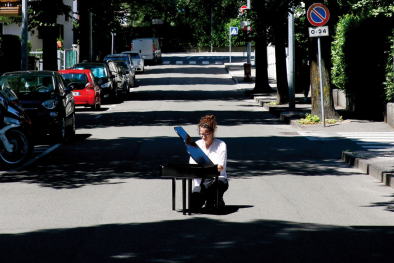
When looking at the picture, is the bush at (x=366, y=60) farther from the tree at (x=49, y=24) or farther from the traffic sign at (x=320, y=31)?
the tree at (x=49, y=24)

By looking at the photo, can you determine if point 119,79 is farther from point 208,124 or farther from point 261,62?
point 208,124

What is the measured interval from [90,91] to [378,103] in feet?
33.7

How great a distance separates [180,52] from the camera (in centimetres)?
9806

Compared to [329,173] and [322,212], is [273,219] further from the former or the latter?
[329,173]

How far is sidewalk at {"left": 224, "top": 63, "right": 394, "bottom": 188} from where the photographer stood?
11344mm

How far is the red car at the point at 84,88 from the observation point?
24578 mm

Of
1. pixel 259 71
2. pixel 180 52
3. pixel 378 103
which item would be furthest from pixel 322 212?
pixel 180 52

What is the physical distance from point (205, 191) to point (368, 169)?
4.43 metres

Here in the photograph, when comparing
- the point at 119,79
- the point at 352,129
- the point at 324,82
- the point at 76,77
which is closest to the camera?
the point at 352,129

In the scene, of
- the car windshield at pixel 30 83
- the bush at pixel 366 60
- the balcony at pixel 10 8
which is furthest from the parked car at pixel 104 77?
the car windshield at pixel 30 83

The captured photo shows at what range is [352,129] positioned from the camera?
58.9 feet

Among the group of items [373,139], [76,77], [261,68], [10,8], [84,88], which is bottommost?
[373,139]

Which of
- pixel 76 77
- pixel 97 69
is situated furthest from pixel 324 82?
pixel 97 69

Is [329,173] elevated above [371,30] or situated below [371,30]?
below
